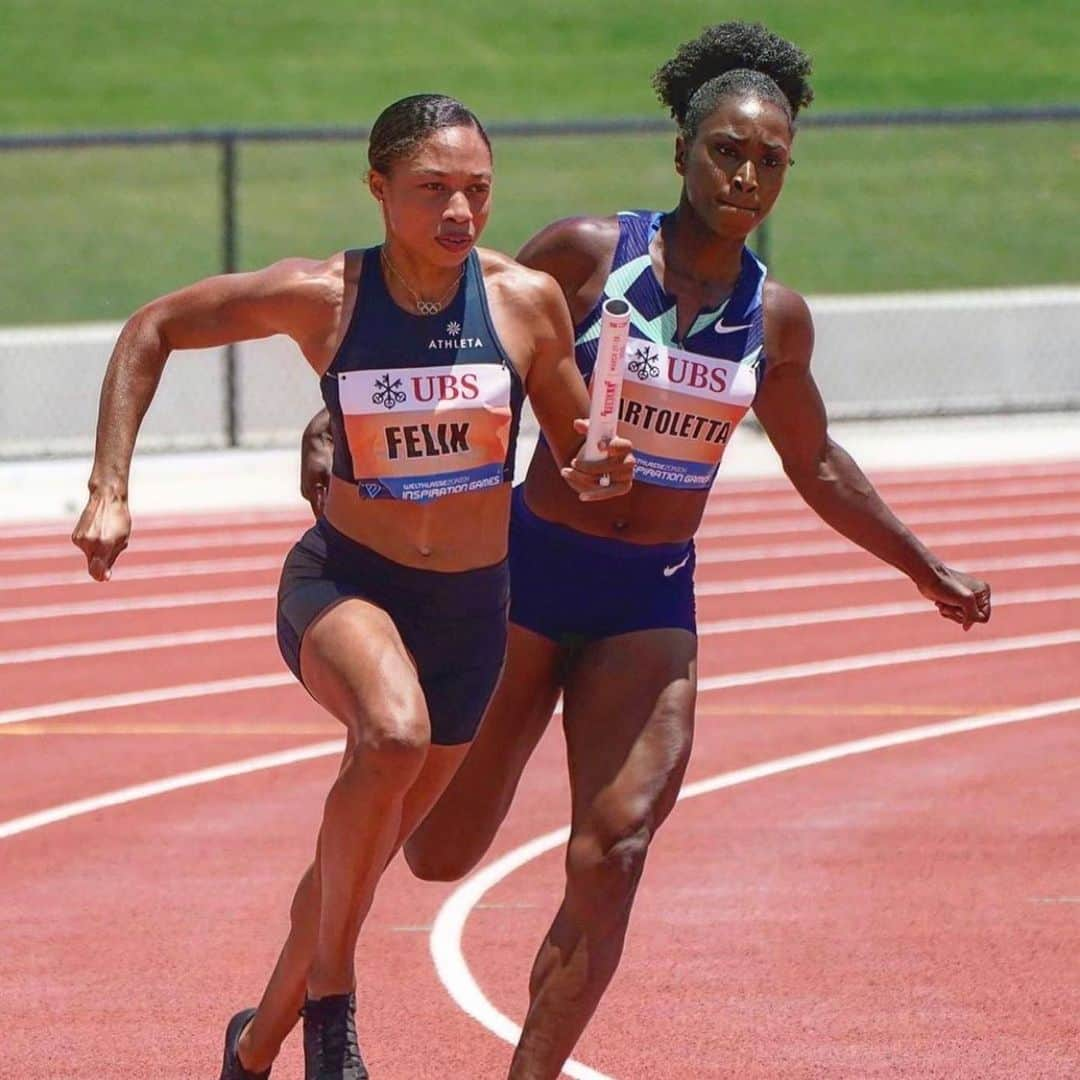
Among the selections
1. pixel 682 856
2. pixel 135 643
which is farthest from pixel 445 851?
pixel 135 643

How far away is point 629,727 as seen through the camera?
506cm

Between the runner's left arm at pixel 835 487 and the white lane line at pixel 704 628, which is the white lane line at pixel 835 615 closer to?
the white lane line at pixel 704 628

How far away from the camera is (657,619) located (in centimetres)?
527

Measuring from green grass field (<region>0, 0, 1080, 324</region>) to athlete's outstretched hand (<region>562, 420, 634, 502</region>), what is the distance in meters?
17.8

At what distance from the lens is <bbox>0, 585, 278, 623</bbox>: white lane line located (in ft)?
37.0

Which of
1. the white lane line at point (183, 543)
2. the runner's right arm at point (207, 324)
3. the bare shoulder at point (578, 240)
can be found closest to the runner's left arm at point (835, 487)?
the bare shoulder at point (578, 240)

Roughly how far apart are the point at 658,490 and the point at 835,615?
6.04 meters

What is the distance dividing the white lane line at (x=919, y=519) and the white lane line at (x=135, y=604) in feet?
8.92

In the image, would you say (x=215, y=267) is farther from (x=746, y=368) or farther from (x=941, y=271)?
(x=746, y=368)

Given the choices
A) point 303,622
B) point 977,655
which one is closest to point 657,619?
point 303,622

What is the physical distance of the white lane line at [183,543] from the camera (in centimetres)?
1277

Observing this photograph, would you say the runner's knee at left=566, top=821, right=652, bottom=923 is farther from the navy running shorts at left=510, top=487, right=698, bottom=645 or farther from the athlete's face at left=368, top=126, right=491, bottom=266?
the athlete's face at left=368, top=126, right=491, bottom=266

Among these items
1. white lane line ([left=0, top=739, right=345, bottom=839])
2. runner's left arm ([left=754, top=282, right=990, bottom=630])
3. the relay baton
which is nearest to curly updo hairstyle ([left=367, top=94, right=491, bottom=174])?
the relay baton

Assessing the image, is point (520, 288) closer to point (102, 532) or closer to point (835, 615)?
point (102, 532)
